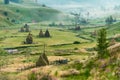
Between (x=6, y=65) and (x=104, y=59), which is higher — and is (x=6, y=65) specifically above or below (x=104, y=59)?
below

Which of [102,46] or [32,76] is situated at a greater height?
[102,46]

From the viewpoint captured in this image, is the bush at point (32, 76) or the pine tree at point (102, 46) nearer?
the pine tree at point (102, 46)

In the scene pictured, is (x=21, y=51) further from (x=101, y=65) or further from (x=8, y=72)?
(x=101, y=65)

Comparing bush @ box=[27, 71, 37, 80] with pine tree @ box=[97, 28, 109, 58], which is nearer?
pine tree @ box=[97, 28, 109, 58]

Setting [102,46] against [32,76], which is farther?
[32,76]

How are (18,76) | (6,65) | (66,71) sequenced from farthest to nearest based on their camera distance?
(6,65)
(18,76)
(66,71)

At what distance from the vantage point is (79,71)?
83312 mm

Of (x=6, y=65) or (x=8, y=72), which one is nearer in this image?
(x=8, y=72)

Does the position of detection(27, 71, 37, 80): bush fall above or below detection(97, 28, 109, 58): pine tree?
Result: below

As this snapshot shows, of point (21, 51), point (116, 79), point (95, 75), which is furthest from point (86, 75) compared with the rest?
point (21, 51)

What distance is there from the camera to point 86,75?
8069cm

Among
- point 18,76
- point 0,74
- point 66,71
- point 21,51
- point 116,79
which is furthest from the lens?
point 21,51

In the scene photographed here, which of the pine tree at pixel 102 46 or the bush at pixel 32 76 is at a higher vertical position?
the pine tree at pixel 102 46

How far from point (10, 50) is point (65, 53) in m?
37.9
